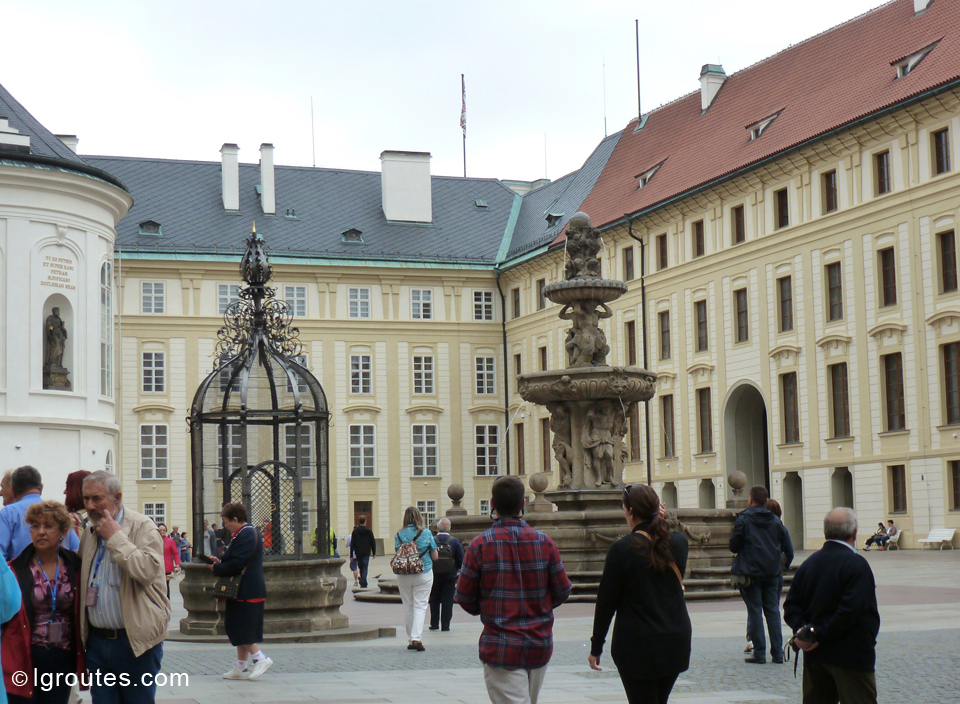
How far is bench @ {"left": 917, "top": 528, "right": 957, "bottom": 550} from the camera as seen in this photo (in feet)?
122

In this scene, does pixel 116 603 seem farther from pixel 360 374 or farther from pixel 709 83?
pixel 360 374

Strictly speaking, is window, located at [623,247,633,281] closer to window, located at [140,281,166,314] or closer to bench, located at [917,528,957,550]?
window, located at [140,281,166,314]

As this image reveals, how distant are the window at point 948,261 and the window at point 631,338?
1626 cm

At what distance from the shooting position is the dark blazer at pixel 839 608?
7387mm

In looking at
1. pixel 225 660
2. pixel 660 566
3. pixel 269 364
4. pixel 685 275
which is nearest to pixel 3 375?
pixel 269 364

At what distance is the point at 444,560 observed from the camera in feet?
55.9

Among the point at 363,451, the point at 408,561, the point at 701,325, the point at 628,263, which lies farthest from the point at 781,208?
the point at 408,561

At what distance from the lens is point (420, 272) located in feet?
201

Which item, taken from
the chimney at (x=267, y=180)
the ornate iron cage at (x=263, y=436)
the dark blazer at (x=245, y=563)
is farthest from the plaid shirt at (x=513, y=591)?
the chimney at (x=267, y=180)

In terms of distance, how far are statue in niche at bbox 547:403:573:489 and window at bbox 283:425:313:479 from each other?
7496mm

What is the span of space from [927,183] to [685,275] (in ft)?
40.6

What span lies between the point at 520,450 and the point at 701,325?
13.7 m

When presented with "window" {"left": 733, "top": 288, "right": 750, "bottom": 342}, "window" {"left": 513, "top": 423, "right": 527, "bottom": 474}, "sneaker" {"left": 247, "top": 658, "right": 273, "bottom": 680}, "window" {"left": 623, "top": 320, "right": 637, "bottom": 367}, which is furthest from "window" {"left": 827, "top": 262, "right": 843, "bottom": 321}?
"sneaker" {"left": 247, "top": 658, "right": 273, "bottom": 680}

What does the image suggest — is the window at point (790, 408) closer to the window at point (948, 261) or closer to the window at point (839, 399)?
the window at point (839, 399)
